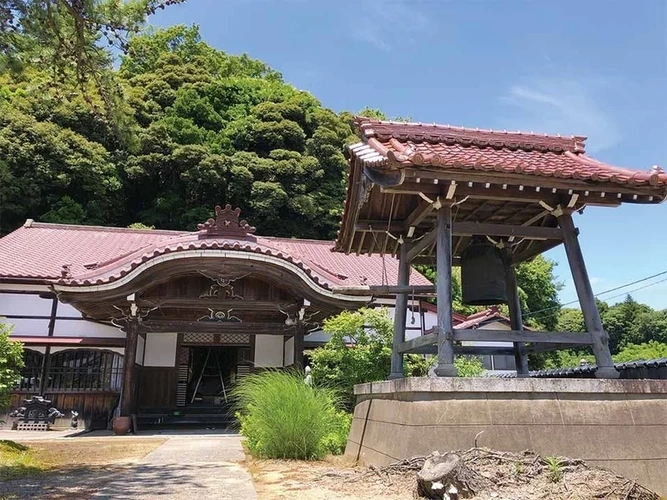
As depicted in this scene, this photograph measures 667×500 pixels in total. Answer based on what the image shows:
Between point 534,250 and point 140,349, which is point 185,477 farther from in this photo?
point 140,349

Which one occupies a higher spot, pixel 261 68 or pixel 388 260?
pixel 261 68

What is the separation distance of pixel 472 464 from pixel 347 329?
527cm

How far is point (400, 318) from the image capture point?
6270 millimetres

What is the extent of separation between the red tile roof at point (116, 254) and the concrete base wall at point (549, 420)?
635 centimetres

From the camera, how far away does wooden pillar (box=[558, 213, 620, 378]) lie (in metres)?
4.89

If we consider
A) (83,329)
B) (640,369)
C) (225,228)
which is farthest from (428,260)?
(83,329)

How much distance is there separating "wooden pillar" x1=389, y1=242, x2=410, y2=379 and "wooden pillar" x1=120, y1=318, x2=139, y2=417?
7248 mm

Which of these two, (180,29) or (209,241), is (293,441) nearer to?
(209,241)

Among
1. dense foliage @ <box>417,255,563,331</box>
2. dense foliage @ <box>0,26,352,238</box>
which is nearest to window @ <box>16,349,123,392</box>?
dense foliage @ <box>0,26,352,238</box>

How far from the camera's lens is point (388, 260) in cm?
1833

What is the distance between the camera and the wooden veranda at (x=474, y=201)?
4793mm

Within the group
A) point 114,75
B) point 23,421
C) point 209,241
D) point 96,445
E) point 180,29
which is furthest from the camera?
point 180,29

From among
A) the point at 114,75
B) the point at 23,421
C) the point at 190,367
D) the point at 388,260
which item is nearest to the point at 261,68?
the point at 388,260

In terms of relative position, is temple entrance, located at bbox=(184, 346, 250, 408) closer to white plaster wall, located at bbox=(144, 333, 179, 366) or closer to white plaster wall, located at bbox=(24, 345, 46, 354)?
white plaster wall, located at bbox=(144, 333, 179, 366)
